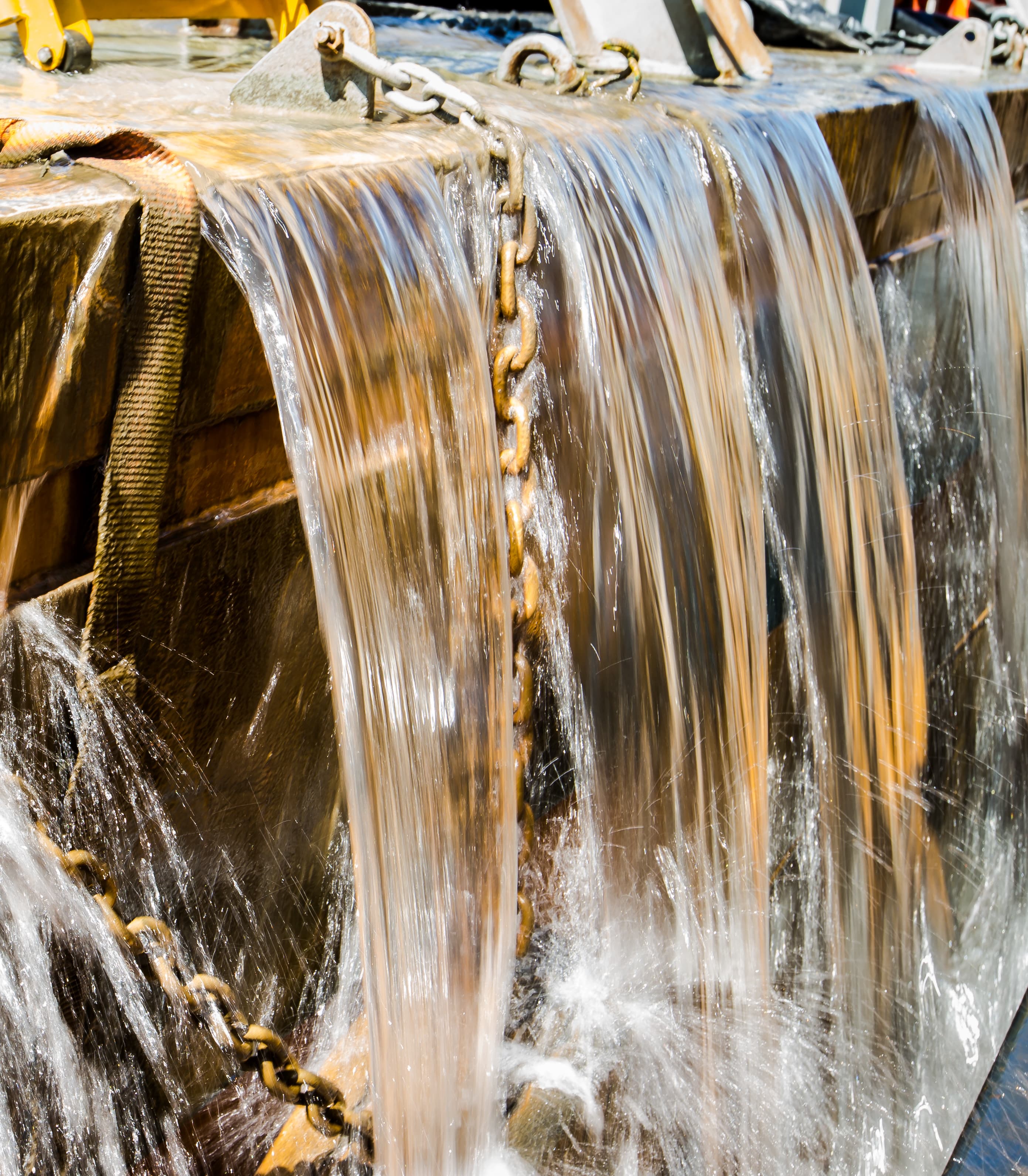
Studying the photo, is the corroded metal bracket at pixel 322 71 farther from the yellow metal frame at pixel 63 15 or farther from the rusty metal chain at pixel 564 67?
the rusty metal chain at pixel 564 67

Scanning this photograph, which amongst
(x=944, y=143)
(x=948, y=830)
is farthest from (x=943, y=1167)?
(x=944, y=143)

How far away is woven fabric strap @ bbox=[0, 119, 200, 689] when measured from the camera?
70.9 inches

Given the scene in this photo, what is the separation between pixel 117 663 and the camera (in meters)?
2.02

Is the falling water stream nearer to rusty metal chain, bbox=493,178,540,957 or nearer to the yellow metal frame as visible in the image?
rusty metal chain, bbox=493,178,540,957

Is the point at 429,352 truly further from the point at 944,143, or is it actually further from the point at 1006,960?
the point at 944,143

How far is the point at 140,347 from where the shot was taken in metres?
1.82

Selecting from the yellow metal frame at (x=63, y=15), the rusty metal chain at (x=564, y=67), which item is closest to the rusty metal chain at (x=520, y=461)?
the rusty metal chain at (x=564, y=67)

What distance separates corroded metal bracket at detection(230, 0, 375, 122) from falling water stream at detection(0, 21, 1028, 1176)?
455 millimetres

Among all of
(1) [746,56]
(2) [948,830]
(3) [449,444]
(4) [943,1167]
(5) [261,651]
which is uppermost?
(1) [746,56]

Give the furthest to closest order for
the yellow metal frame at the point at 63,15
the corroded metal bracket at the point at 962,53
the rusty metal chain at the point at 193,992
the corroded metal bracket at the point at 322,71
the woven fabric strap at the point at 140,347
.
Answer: the corroded metal bracket at the point at 962,53 → the yellow metal frame at the point at 63,15 → the corroded metal bracket at the point at 322,71 → the rusty metal chain at the point at 193,992 → the woven fabric strap at the point at 140,347

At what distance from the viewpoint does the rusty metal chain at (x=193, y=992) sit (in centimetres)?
191

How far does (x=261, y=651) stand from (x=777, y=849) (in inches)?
69.4

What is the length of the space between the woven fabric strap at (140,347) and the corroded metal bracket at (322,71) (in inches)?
35.5

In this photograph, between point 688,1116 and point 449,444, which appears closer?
point 449,444
